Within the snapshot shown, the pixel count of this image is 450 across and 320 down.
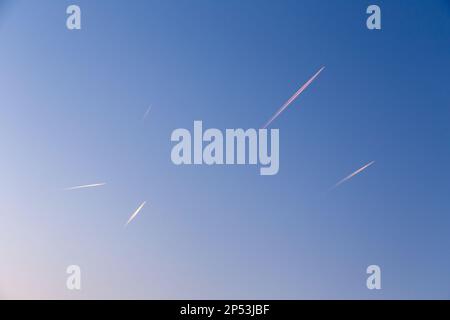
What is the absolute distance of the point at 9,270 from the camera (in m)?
1.97


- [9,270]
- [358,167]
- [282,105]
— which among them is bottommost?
[9,270]

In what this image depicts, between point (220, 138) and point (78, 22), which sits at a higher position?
point (78, 22)

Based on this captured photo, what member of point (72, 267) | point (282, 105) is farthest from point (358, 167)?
point (72, 267)

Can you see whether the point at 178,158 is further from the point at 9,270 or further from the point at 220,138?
the point at 9,270
